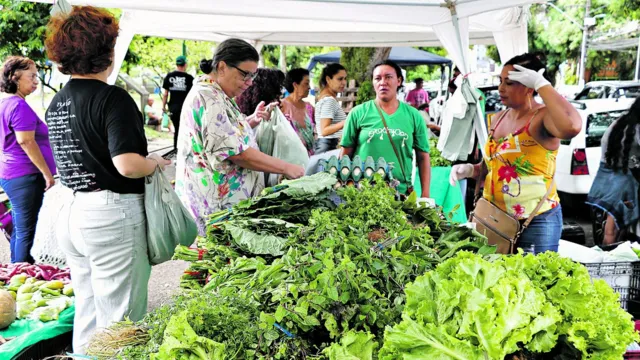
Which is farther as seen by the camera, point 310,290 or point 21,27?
point 21,27

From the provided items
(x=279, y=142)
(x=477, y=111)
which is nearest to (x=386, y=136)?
(x=279, y=142)

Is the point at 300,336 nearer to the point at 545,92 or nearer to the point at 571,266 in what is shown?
the point at 571,266

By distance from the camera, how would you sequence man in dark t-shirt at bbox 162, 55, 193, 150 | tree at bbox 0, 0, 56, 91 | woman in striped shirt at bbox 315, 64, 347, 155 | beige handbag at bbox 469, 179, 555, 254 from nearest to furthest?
1. beige handbag at bbox 469, 179, 555, 254
2. woman in striped shirt at bbox 315, 64, 347, 155
3. tree at bbox 0, 0, 56, 91
4. man in dark t-shirt at bbox 162, 55, 193, 150

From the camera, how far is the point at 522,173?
3.54m

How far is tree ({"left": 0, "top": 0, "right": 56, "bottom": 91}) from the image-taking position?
8.72 m

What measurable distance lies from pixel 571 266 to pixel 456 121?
3.58 metres

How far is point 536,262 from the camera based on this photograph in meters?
1.65

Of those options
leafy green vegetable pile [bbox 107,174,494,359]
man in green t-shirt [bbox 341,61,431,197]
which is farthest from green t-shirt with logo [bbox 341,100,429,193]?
leafy green vegetable pile [bbox 107,174,494,359]

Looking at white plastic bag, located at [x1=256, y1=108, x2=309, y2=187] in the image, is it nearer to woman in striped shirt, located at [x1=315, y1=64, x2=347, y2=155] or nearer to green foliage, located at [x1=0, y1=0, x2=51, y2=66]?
woman in striped shirt, located at [x1=315, y1=64, x2=347, y2=155]

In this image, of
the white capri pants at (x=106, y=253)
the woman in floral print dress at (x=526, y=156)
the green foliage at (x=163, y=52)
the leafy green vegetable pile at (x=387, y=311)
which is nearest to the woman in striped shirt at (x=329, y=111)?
the woman in floral print dress at (x=526, y=156)

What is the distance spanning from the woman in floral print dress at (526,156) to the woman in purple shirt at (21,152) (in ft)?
12.9

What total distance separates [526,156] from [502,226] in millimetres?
485

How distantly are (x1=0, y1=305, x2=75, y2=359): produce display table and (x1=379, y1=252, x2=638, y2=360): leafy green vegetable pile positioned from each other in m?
2.31

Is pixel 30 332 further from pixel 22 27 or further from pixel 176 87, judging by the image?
A: pixel 176 87
